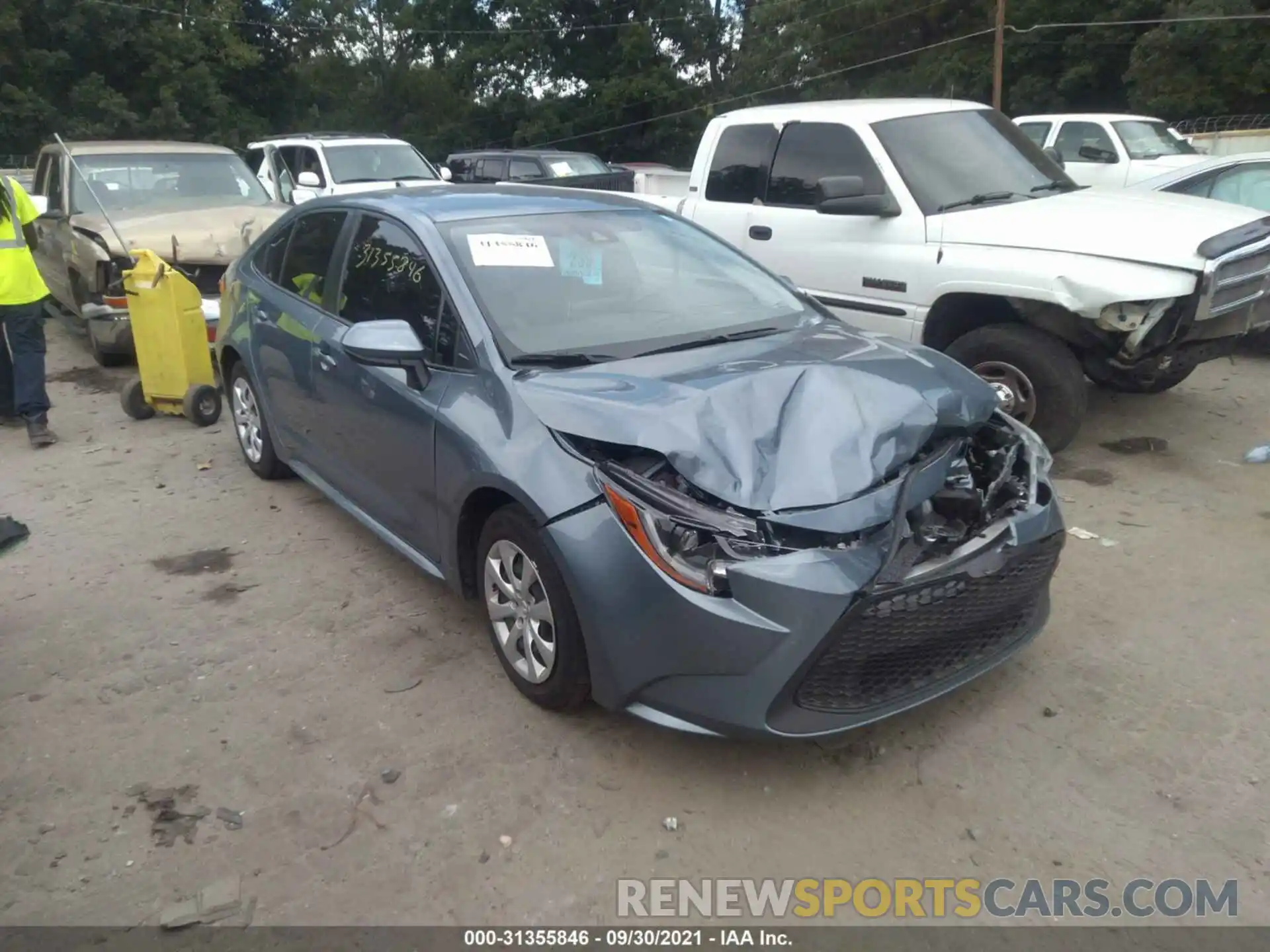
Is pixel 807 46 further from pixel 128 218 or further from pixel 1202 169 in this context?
pixel 128 218

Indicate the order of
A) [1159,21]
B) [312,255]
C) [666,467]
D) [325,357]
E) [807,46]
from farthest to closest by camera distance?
1. [807,46]
2. [1159,21]
3. [312,255]
4. [325,357]
5. [666,467]

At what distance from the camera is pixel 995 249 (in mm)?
5730

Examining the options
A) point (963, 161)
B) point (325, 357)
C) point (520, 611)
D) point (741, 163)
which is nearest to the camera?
point (520, 611)

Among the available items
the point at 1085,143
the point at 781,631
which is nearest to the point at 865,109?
the point at 781,631

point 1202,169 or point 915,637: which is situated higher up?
point 1202,169

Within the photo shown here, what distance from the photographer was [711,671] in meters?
2.97

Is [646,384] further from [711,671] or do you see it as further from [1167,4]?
[1167,4]

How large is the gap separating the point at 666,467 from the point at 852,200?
3550mm

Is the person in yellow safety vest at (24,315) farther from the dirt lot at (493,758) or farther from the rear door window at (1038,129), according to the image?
the rear door window at (1038,129)

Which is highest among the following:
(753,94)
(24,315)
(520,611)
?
(753,94)

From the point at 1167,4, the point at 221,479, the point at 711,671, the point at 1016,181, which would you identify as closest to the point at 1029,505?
the point at 711,671

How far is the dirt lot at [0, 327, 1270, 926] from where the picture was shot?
2893 millimetres

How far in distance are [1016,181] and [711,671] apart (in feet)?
15.7

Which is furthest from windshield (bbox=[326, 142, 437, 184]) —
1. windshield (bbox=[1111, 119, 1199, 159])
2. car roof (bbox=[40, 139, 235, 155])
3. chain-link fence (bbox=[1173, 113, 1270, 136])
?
chain-link fence (bbox=[1173, 113, 1270, 136])
